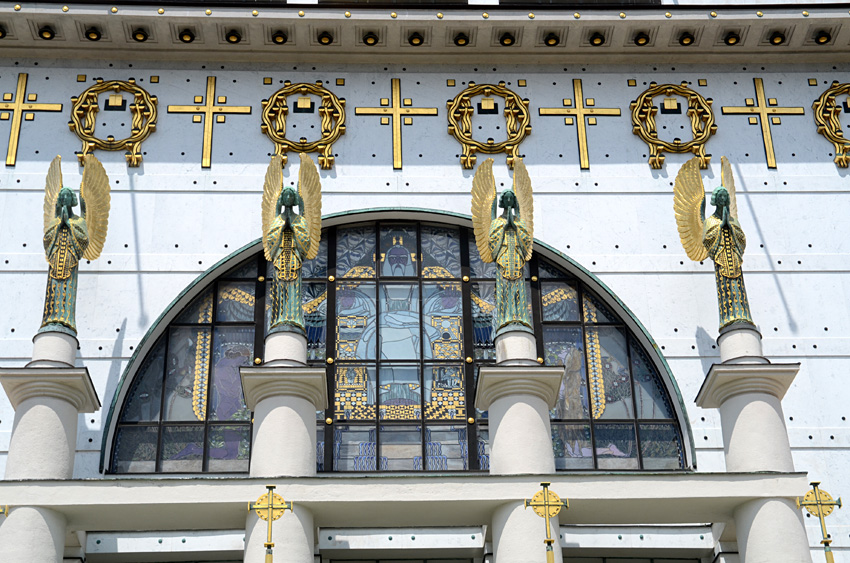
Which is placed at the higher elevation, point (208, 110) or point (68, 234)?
point (208, 110)

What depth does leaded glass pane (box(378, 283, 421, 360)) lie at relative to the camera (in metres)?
13.6

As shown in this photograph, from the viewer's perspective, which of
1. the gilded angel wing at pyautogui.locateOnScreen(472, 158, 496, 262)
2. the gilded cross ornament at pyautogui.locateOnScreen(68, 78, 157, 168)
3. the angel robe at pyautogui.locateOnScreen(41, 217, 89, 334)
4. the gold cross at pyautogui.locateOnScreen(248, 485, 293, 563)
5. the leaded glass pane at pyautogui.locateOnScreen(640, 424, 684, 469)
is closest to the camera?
the gold cross at pyautogui.locateOnScreen(248, 485, 293, 563)

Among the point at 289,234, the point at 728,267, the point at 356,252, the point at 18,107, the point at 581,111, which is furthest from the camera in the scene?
the point at 581,111

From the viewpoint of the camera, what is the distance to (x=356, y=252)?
1420cm

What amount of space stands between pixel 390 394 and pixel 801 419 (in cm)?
391

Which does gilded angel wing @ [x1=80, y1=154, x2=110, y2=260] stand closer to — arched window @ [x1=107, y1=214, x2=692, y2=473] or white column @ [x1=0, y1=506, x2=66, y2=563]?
arched window @ [x1=107, y1=214, x2=692, y2=473]

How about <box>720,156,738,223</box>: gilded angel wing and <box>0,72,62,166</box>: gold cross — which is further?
<box>0,72,62,166</box>: gold cross

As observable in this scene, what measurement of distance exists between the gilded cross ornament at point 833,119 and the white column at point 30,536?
882 centimetres

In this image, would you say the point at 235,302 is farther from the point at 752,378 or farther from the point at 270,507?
the point at 752,378

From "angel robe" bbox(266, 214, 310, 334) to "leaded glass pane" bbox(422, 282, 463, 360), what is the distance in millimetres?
1877

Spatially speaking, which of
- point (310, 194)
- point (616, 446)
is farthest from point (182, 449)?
point (616, 446)

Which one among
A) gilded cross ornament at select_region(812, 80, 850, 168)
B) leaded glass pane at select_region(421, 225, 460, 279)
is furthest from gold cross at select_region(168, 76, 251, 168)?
gilded cross ornament at select_region(812, 80, 850, 168)

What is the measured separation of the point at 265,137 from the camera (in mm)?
14648

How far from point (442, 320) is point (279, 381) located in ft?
9.15
